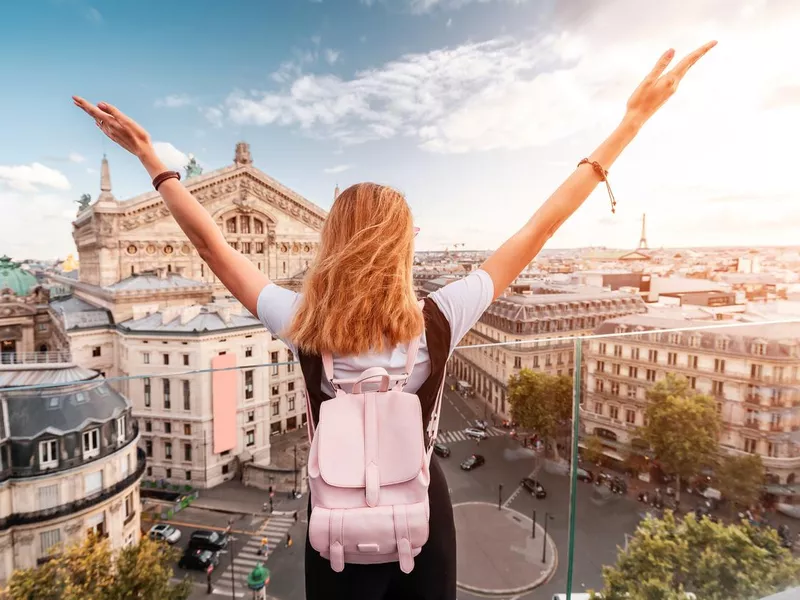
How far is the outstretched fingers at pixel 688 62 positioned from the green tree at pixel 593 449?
1.39m

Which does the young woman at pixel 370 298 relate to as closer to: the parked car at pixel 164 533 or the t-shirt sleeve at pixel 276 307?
the t-shirt sleeve at pixel 276 307

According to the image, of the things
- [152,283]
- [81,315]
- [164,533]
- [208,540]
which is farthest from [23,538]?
[152,283]

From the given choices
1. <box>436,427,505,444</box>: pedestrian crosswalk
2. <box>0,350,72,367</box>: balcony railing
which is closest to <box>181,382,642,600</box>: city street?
<box>436,427,505,444</box>: pedestrian crosswalk

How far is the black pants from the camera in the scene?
0.98 m

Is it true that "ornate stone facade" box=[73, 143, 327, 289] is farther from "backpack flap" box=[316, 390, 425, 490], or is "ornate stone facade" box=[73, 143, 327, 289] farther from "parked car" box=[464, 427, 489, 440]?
"backpack flap" box=[316, 390, 425, 490]

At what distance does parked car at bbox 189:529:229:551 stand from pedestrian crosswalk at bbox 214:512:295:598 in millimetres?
51

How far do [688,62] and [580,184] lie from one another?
0.40 m

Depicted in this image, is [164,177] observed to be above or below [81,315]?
above

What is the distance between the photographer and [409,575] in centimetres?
101

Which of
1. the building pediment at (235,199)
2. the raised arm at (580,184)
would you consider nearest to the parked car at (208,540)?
the raised arm at (580,184)

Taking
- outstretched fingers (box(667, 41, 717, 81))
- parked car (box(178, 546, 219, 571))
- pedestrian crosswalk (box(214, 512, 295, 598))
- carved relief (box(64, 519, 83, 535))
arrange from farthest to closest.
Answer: pedestrian crosswalk (box(214, 512, 295, 598)) < parked car (box(178, 546, 219, 571)) < carved relief (box(64, 519, 83, 535)) < outstretched fingers (box(667, 41, 717, 81))

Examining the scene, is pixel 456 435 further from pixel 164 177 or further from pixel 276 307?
pixel 164 177

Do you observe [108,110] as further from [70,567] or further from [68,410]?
[70,567]

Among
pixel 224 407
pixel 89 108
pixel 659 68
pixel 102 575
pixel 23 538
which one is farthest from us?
pixel 224 407
